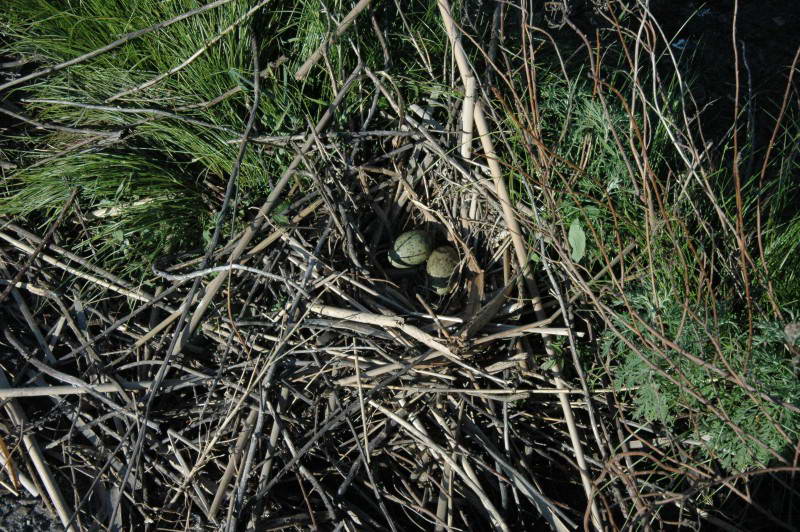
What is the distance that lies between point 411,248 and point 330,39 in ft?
2.80

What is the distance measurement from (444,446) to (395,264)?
72 centimetres

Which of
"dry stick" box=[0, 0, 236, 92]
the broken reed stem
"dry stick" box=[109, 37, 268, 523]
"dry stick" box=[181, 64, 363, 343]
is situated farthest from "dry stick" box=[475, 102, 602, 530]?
"dry stick" box=[0, 0, 236, 92]

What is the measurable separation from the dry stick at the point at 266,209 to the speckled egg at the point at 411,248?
50 cm

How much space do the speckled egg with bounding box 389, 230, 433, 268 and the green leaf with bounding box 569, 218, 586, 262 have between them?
542 millimetres

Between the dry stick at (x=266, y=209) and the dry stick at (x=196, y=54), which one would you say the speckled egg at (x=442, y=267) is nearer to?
the dry stick at (x=266, y=209)

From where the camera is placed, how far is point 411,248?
249 centimetres

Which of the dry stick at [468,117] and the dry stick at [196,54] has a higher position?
the dry stick at [196,54]

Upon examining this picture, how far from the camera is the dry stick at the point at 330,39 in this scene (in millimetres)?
2377

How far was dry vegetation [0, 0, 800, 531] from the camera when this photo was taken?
7.42 ft

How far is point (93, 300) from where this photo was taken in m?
2.58

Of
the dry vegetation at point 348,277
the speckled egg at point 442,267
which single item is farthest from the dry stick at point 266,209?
the speckled egg at point 442,267

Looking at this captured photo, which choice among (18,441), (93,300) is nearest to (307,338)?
(93,300)

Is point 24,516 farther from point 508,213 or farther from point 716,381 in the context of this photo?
point 716,381

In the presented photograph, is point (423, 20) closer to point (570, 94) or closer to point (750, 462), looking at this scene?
point (570, 94)
